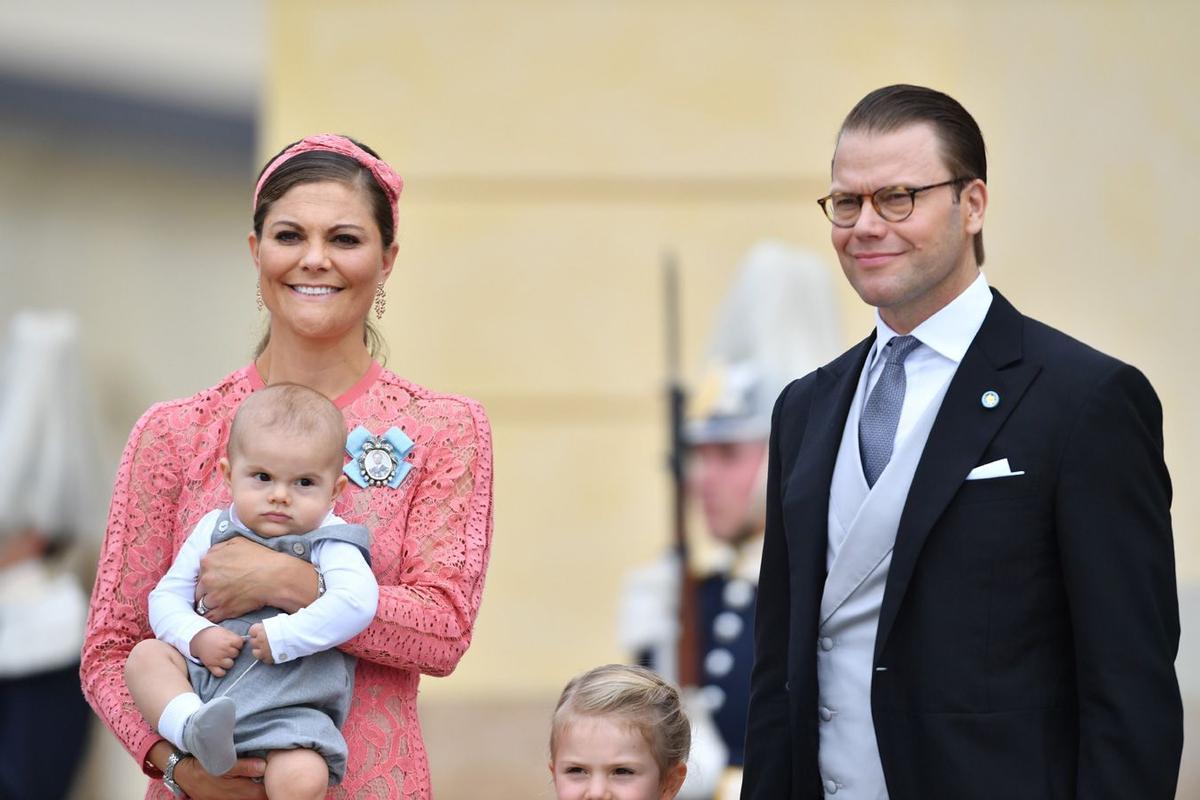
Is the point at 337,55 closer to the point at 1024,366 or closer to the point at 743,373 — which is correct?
the point at 743,373

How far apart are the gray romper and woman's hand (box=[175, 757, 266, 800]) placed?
0.07 feet

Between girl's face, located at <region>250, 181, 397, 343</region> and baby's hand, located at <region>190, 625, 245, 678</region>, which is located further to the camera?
girl's face, located at <region>250, 181, 397, 343</region>

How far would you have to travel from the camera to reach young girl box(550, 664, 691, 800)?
2900 millimetres

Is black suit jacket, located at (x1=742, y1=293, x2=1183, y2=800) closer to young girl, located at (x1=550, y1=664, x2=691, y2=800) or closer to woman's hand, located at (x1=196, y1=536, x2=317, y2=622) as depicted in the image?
young girl, located at (x1=550, y1=664, x2=691, y2=800)

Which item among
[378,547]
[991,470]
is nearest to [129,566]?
[378,547]

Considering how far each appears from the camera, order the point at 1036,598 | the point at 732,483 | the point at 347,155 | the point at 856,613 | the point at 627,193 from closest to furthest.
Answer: the point at 1036,598
the point at 856,613
the point at 347,155
the point at 732,483
the point at 627,193

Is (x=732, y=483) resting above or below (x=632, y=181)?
below

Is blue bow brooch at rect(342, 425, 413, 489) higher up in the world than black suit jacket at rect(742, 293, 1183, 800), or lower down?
higher up

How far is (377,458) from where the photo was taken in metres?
2.81

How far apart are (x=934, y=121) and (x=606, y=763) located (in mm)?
1104

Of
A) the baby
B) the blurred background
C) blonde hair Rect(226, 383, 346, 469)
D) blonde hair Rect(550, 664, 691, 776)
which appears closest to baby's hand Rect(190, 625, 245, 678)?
the baby

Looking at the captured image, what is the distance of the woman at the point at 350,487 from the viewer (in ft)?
8.82

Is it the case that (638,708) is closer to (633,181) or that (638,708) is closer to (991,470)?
(991,470)

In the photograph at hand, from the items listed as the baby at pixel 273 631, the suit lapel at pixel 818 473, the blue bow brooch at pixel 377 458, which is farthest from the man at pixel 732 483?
the baby at pixel 273 631
